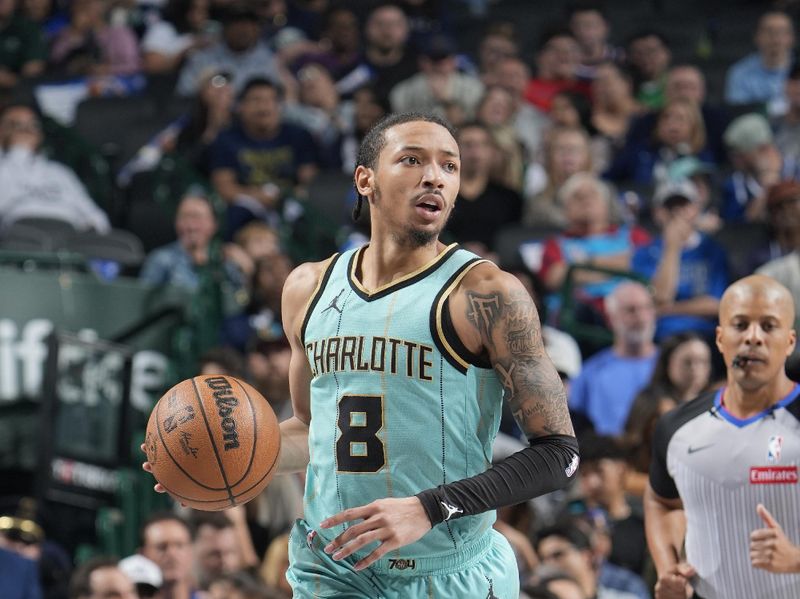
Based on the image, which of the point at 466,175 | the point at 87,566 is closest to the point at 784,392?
the point at 87,566

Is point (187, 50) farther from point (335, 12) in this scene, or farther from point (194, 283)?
point (194, 283)

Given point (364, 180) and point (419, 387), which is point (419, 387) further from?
point (364, 180)

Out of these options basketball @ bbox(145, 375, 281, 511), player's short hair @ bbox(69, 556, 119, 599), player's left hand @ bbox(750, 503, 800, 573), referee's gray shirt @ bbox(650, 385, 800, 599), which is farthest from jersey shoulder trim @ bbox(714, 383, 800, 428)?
player's short hair @ bbox(69, 556, 119, 599)

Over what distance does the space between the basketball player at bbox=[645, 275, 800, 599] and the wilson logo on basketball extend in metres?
1.89

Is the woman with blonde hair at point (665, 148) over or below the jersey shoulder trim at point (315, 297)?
over

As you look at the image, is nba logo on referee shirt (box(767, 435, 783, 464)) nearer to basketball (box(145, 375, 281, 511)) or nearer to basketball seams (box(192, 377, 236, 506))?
basketball (box(145, 375, 281, 511))

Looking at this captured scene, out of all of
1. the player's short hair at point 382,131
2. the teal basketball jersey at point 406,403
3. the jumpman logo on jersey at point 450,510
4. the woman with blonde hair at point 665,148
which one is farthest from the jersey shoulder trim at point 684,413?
the woman with blonde hair at point 665,148

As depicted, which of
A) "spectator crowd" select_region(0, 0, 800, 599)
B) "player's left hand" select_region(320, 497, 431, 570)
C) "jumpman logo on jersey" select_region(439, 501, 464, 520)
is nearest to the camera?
"player's left hand" select_region(320, 497, 431, 570)

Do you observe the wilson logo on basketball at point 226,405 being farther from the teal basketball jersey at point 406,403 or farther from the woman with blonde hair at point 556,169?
the woman with blonde hair at point 556,169

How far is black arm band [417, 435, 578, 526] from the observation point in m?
4.07

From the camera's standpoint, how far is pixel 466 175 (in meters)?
11.1

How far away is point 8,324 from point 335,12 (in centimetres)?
472

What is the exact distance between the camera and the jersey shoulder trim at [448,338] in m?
4.39

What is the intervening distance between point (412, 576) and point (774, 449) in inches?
68.5
